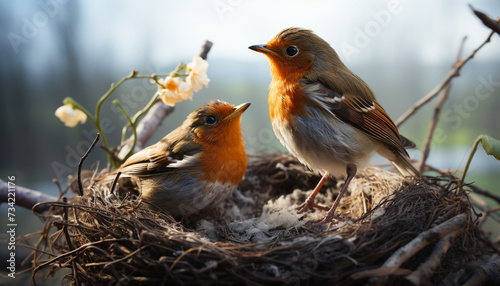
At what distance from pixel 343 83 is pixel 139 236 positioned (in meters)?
1.11

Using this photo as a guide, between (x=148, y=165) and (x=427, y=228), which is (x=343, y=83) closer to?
(x=427, y=228)

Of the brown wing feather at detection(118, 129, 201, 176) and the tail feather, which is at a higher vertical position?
the brown wing feather at detection(118, 129, 201, 176)

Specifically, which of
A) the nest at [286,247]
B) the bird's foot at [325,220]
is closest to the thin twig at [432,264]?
the nest at [286,247]

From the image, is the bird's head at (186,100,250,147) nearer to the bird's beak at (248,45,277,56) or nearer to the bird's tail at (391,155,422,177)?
the bird's beak at (248,45,277,56)

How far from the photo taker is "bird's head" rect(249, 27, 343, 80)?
1.69m

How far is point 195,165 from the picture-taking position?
169 cm

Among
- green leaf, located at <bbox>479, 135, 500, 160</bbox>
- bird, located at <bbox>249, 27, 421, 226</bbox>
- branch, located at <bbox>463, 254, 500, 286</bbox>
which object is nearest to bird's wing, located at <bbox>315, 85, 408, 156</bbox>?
bird, located at <bbox>249, 27, 421, 226</bbox>

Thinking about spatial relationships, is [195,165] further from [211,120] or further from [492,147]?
[492,147]

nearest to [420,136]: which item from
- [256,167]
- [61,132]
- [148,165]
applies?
[256,167]

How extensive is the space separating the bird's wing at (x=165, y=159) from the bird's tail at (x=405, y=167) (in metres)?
1.04

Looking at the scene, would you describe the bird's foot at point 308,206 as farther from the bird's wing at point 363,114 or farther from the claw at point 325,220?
the bird's wing at point 363,114

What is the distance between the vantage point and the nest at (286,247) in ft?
3.63

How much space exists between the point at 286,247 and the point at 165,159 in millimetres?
802

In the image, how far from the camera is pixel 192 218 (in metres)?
1.87
